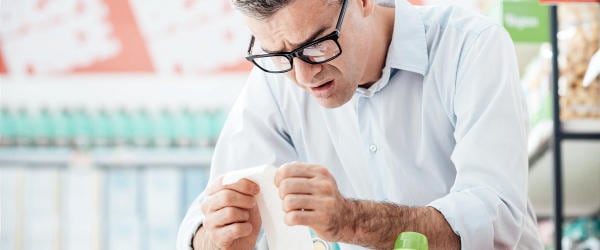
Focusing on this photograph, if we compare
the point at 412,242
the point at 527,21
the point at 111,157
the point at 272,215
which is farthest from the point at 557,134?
the point at 111,157

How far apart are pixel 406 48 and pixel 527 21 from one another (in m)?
1.62

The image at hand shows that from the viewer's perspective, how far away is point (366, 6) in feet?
5.82

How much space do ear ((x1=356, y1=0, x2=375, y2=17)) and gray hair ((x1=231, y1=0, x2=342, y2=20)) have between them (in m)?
0.19

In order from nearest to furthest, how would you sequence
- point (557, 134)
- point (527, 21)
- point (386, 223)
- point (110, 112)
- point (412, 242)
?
1. point (412, 242)
2. point (386, 223)
3. point (557, 134)
4. point (527, 21)
5. point (110, 112)

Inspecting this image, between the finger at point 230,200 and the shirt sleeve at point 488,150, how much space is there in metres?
0.32

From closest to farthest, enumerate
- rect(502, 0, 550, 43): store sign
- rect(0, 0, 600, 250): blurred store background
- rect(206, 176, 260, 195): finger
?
rect(206, 176, 260, 195): finger < rect(502, 0, 550, 43): store sign < rect(0, 0, 600, 250): blurred store background

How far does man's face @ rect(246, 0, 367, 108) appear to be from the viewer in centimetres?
162

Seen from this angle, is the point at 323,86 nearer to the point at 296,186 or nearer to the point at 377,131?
the point at 377,131

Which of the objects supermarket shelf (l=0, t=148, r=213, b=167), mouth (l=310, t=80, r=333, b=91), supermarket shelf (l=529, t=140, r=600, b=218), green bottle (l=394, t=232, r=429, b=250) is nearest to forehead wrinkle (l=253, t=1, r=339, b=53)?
mouth (l=310, t=80, r=333, b=91)

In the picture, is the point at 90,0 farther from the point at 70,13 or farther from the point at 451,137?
the point at 451,137

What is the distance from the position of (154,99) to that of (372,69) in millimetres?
4276

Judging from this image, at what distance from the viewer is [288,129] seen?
197 centimetres

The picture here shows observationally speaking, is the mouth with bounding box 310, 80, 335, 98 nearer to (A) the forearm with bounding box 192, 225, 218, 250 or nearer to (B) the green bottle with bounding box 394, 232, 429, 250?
(A) the forearm with bounding box 192, 225, 218, 250

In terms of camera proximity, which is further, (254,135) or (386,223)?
(254,135)
